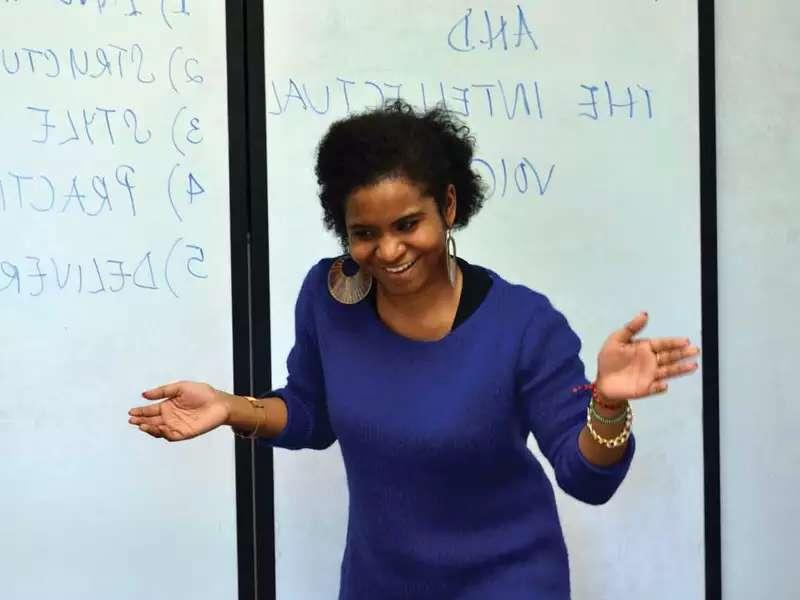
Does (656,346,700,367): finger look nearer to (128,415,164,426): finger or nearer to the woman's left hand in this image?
the woman's left hand

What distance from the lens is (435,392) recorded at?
3.12 feet

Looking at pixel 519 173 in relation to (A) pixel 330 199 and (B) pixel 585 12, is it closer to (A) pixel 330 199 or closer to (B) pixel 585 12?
(B) pixel 585 12

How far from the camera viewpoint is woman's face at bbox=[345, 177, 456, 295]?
3.07 feet

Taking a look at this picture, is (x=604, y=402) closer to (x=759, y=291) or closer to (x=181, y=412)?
(x=181, y=412)

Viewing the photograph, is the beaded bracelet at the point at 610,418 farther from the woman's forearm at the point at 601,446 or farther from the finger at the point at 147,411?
the finger at the point at 147,411

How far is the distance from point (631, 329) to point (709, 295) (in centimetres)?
86

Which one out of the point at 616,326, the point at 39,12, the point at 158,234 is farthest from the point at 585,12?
the point at 39,12

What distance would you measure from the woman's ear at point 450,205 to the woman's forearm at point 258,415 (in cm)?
34

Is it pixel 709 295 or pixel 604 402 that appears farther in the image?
pixel 709 295

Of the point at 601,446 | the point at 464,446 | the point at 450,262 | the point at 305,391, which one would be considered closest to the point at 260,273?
the point at 305,391

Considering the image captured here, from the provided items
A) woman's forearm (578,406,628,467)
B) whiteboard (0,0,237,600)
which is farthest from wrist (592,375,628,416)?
Answer: whiteboard (0,0,237,600)

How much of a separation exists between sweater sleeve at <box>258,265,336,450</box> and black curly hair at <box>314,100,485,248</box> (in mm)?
134

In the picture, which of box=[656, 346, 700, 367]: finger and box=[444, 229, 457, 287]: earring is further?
box=[444, 229, 457, 287]: earring

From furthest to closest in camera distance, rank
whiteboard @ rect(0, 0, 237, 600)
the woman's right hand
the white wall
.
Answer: the white wall
whiteboard @ rect(0, 0, 237, 600)
the woman's right hand
